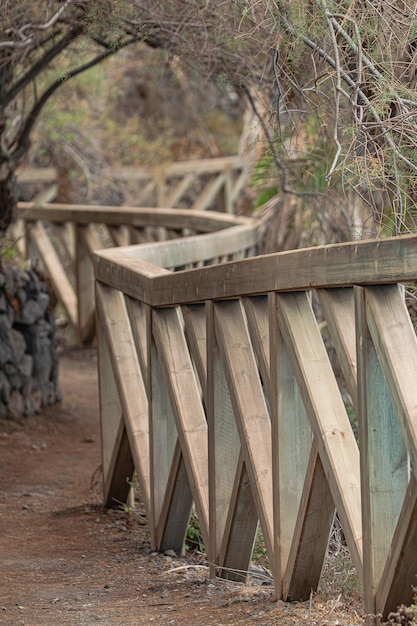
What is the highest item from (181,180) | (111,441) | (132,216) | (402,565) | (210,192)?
(181,180)

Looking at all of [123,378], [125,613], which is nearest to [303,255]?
[125,613]

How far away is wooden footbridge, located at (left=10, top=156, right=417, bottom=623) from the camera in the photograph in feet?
7.58

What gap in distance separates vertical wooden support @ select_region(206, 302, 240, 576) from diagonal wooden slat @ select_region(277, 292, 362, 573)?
0.60 metres

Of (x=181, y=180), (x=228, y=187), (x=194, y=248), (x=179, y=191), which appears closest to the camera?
(x=194, y=248)

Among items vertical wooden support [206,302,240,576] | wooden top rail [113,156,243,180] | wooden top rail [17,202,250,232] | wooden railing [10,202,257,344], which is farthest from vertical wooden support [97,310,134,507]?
wooden top rail [113,156,243,180]

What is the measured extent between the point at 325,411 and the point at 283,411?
0.84ft

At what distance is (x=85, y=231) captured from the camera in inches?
377

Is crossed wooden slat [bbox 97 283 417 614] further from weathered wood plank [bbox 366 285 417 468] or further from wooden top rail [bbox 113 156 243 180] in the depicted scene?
wooden top rail [bbox 113 156 243 180]

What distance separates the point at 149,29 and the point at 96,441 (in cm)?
303

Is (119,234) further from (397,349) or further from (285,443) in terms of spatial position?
(397,349)

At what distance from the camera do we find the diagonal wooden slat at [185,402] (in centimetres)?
351

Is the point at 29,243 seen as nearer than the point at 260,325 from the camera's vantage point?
No

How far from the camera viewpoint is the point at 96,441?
6.57 meters

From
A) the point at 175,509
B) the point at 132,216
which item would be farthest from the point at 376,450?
the point at 132,216
